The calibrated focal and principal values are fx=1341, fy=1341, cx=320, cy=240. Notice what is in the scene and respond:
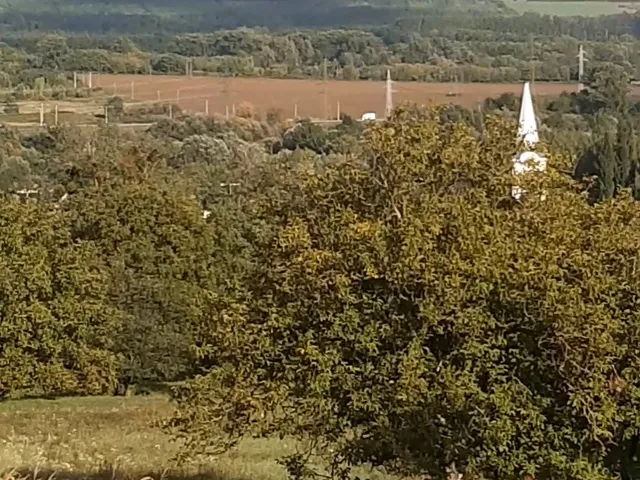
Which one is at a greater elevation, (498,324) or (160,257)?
(498,324)

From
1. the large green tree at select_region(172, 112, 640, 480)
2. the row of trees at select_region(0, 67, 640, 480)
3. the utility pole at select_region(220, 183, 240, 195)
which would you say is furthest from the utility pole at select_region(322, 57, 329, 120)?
the large green tree at select_region(172, 112, 640, 480)

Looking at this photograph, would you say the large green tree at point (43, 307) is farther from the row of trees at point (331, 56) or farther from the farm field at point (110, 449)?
the row of trees at point (331, 56)

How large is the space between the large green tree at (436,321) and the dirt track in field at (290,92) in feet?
253

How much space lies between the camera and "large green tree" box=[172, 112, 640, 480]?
1044 cm

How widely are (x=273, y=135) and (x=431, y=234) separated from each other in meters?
81.0

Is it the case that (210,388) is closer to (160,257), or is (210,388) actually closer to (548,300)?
(548,300)

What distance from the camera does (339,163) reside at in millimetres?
12070

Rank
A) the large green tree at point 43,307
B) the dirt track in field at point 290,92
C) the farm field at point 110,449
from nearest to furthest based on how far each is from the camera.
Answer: the farm field at point 110,449
the large green tree at point 43,307
the dirt track in field at point 290,92

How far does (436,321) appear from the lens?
10.9m

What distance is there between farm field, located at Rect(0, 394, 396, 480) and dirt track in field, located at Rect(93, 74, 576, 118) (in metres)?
67.5

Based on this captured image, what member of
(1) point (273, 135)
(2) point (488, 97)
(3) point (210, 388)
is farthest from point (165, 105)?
(3) point (210, 388)

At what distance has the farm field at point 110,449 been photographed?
1340 cm

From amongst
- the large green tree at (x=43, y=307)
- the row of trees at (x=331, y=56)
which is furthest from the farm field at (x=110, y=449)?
the row of trees at (x=331, y=56)

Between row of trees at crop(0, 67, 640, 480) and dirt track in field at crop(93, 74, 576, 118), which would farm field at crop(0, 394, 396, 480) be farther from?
dirt track in field at crop(93, 74, 576, 118)
